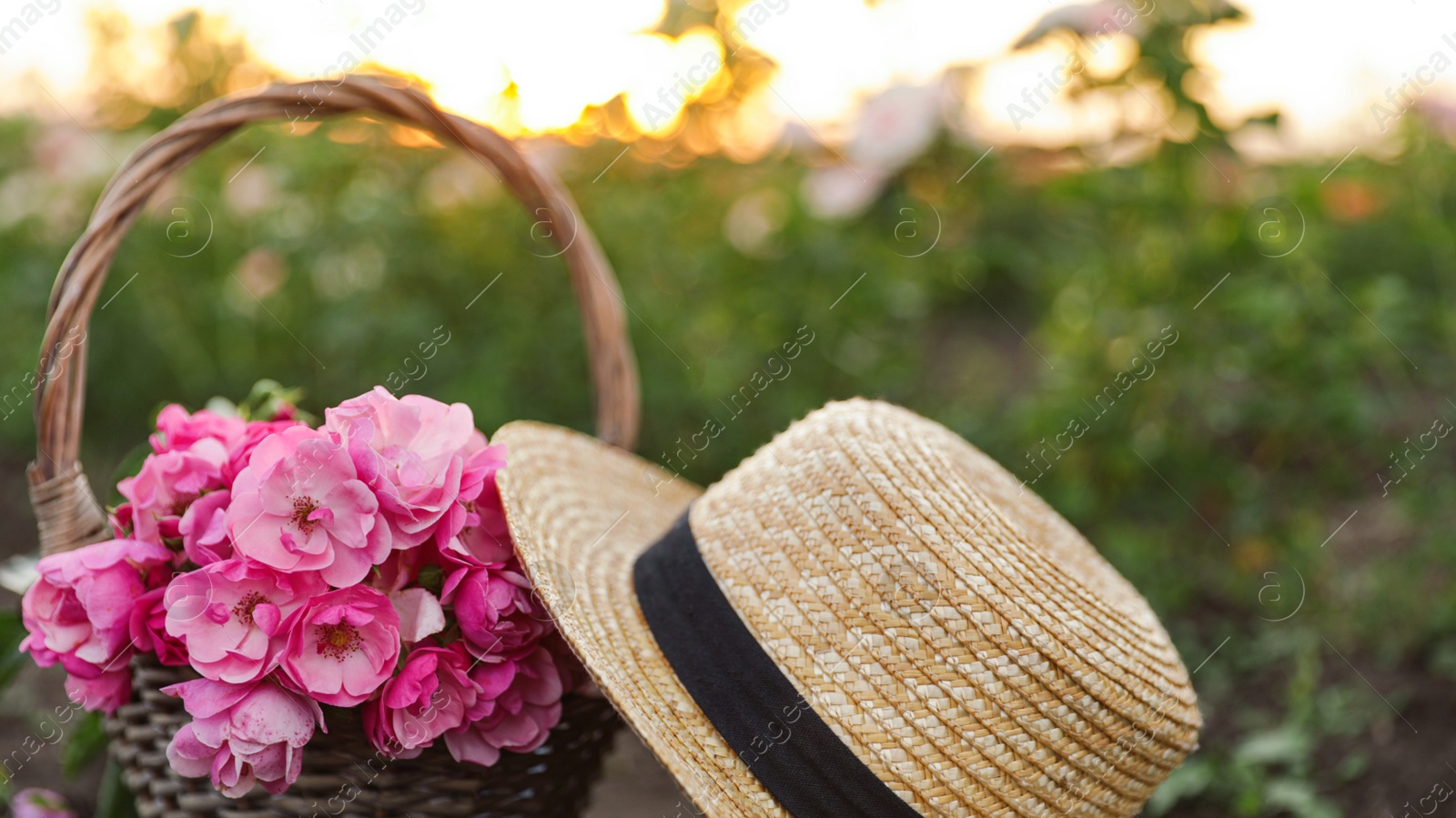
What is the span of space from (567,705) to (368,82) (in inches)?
30.6

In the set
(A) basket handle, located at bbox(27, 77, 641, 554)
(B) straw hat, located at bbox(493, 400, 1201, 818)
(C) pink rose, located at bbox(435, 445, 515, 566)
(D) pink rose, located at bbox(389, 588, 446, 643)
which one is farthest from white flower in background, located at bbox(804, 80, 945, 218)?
(D) pink rose, located at bbox(389, 588, 446, 643)

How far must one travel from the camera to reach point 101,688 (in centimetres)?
100

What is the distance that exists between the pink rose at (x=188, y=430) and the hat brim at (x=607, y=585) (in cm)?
30

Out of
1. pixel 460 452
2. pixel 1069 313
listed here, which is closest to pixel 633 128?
pixel 1069 313

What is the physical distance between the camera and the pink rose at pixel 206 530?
0.93 metres

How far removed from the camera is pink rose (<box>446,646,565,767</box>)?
0.96 m

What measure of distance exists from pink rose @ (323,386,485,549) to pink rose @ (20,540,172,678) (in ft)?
0.81

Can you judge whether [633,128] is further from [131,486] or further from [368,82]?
[131,486]

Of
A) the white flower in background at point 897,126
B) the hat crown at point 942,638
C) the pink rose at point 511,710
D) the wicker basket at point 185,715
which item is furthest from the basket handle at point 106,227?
the white flower in background at point 897,126

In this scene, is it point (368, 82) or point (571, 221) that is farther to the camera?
point (571, 221)

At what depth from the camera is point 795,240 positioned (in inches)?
100

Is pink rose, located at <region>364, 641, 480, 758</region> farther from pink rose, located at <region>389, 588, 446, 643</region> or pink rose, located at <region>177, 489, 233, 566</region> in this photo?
pink rose, located at <region>177, 489, 233, 566</region>

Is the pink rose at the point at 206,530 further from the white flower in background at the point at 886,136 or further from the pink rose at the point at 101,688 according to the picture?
the white flower in background at the point at 886,136

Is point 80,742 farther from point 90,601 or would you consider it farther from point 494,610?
point 494,610
